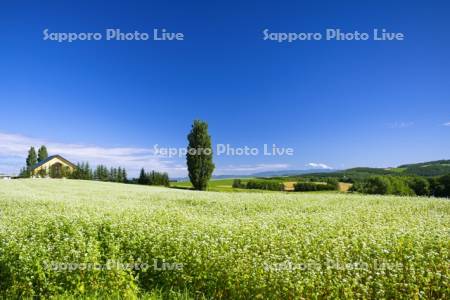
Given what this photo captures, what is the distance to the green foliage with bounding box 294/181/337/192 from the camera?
59125 mm

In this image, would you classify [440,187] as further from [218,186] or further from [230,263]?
[218,186]

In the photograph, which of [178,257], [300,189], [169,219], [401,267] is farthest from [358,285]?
[300,189]

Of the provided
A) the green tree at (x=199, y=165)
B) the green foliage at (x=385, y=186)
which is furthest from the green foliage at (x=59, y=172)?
the green foliage at (x=385, y=186)

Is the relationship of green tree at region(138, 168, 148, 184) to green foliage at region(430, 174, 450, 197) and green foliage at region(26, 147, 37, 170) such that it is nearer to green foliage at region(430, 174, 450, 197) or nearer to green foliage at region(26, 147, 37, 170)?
green foliage at region(26, 147, 37, 170)

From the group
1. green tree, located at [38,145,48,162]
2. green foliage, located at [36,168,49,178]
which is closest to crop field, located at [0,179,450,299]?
green foliage, located at [36,168,49,178]

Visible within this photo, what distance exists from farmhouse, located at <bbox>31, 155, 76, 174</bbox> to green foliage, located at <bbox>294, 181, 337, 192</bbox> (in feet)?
221

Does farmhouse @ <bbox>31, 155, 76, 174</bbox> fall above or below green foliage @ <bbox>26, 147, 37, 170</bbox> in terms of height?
below

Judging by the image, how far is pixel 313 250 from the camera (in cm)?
768

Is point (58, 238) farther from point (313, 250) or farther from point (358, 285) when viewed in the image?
point (358, 285)

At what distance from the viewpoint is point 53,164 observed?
10012cm

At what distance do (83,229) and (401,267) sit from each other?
8920mm

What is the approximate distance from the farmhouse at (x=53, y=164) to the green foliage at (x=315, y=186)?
6725 centimetres

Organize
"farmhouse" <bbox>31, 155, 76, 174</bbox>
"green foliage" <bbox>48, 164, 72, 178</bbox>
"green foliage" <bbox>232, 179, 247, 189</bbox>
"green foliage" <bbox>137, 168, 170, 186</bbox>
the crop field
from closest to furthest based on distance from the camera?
the crop field → "green foliage" <bbox>232, 179, 247, 189</bbox> → "green foliage" <bbox>137, 168, 170, 186</bbox> → "green foliage" <bbox>48, 164, 72, 178</bbox> → "farmhouse" <bbox>31, 155, 76, 174</bbox>

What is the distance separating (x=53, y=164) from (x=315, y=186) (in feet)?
250
